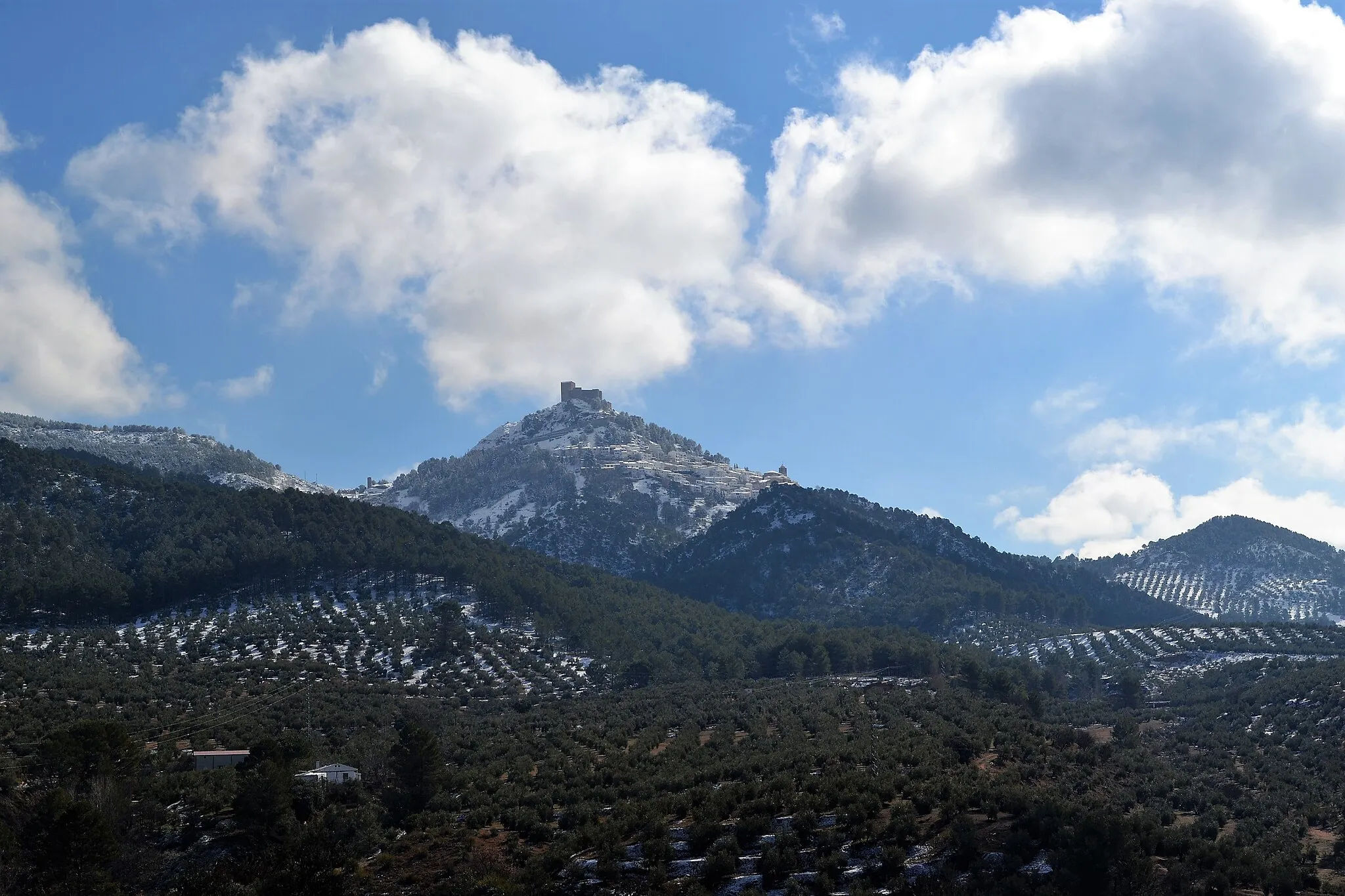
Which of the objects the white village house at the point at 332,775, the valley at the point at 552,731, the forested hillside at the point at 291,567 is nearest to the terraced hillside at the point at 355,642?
the valley at the point at 552,731

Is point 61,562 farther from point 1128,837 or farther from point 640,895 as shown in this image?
point 1128,837

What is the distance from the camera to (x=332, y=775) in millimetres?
66375

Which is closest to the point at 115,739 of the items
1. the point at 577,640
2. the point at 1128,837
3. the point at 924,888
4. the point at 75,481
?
the point at 924,888

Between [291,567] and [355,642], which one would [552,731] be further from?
[291,567]

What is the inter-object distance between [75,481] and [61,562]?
38.7m

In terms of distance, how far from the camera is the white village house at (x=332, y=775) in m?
63.5

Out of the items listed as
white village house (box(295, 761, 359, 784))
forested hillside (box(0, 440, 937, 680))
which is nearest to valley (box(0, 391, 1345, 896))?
forested hillside (box(0, 440, 937, 680))

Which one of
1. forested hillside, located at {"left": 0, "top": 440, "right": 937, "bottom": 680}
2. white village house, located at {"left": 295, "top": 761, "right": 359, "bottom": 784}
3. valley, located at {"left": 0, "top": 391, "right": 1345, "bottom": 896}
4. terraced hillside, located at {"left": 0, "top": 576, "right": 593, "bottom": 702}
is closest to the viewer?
valley, located at {"left": 0, "top": 391, "right": 1345, "bottom": 896}

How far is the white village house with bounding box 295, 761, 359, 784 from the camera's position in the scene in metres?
63.5

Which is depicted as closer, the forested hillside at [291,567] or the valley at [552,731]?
the valley at [552,731]

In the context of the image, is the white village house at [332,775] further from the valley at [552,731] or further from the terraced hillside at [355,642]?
the terraced hillside at [355,642]

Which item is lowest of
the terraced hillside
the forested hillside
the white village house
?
the white village house

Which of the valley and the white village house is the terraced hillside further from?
the white village house

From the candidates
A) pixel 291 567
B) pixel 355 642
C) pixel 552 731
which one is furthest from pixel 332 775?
pixel 291 567
